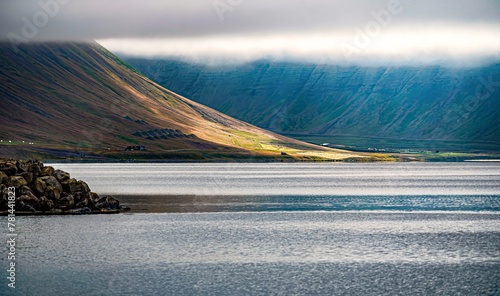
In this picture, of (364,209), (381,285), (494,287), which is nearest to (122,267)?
(381,285)

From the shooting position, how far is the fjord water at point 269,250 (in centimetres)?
5022

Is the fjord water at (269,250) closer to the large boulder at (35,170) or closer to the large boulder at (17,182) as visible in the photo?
the large boulder at (17,182)

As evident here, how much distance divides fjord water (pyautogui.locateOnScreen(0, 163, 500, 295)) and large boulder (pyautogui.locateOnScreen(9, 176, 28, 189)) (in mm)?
7970

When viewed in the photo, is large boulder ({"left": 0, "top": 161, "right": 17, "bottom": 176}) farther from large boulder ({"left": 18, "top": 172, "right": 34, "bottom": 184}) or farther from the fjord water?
the fjord water

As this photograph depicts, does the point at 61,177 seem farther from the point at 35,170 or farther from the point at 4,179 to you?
the point at 4,179

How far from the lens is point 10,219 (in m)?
82.9

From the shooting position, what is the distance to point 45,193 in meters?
93.0

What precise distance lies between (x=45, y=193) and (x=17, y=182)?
346cm

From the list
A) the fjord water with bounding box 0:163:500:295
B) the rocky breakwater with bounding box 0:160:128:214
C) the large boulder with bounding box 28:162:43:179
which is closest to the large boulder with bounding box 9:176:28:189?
the rocky breakwater with bounding box 0:160:128:214

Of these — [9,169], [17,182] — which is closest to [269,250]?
[17,182]

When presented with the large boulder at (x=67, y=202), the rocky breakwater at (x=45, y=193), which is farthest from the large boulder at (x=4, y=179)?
the large boulder at (x=67, y=202)

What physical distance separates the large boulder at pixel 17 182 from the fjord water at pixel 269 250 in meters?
7.97

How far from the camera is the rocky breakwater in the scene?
301 feet

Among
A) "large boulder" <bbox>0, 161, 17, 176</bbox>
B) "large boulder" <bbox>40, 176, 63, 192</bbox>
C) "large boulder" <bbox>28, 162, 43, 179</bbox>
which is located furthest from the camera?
"large boulder" <bbox>28, 162, 43, 179</bbox>
